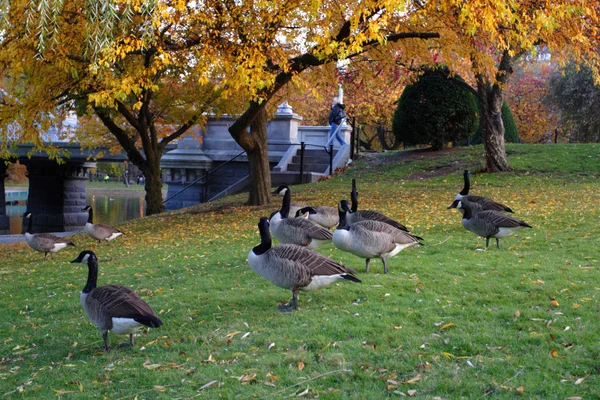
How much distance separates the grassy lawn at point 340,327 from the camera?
556cm

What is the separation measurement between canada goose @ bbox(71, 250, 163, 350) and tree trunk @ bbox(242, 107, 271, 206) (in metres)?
11.8

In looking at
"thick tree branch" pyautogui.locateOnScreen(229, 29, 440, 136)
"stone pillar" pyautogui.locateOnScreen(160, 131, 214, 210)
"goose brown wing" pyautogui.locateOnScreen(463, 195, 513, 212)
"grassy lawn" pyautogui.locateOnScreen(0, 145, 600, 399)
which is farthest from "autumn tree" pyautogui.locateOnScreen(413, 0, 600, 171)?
"stone pillar" pyautogui.locateOnScreen(160, 131, 214, 210)

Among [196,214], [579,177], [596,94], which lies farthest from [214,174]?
[596,94]

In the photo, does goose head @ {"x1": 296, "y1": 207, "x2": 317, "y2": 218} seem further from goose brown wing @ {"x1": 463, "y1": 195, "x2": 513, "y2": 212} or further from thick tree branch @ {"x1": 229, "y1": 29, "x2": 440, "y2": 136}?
thick tree branch @ {"x1": 229, "y1": 29, "x2": 440, "y2": 136}

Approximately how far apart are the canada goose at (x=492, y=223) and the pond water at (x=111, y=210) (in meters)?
30.6

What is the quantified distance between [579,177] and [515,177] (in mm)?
2250

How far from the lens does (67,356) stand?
7000mm

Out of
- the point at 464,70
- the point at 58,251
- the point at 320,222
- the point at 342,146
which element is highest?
the point at 464,70

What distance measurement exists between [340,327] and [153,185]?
18.8m

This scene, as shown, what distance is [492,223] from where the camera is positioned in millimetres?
10430

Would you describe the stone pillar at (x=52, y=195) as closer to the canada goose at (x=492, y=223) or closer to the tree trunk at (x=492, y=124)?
the tree trunk at (x=492, y=124)

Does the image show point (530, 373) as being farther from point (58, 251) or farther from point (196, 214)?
point (196, 214)

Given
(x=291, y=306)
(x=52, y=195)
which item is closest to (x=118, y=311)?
(x=291, y=306)

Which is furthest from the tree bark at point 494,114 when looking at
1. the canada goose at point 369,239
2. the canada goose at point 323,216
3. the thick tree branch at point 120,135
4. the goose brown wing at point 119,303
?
the goose brown wing at point 119,303
